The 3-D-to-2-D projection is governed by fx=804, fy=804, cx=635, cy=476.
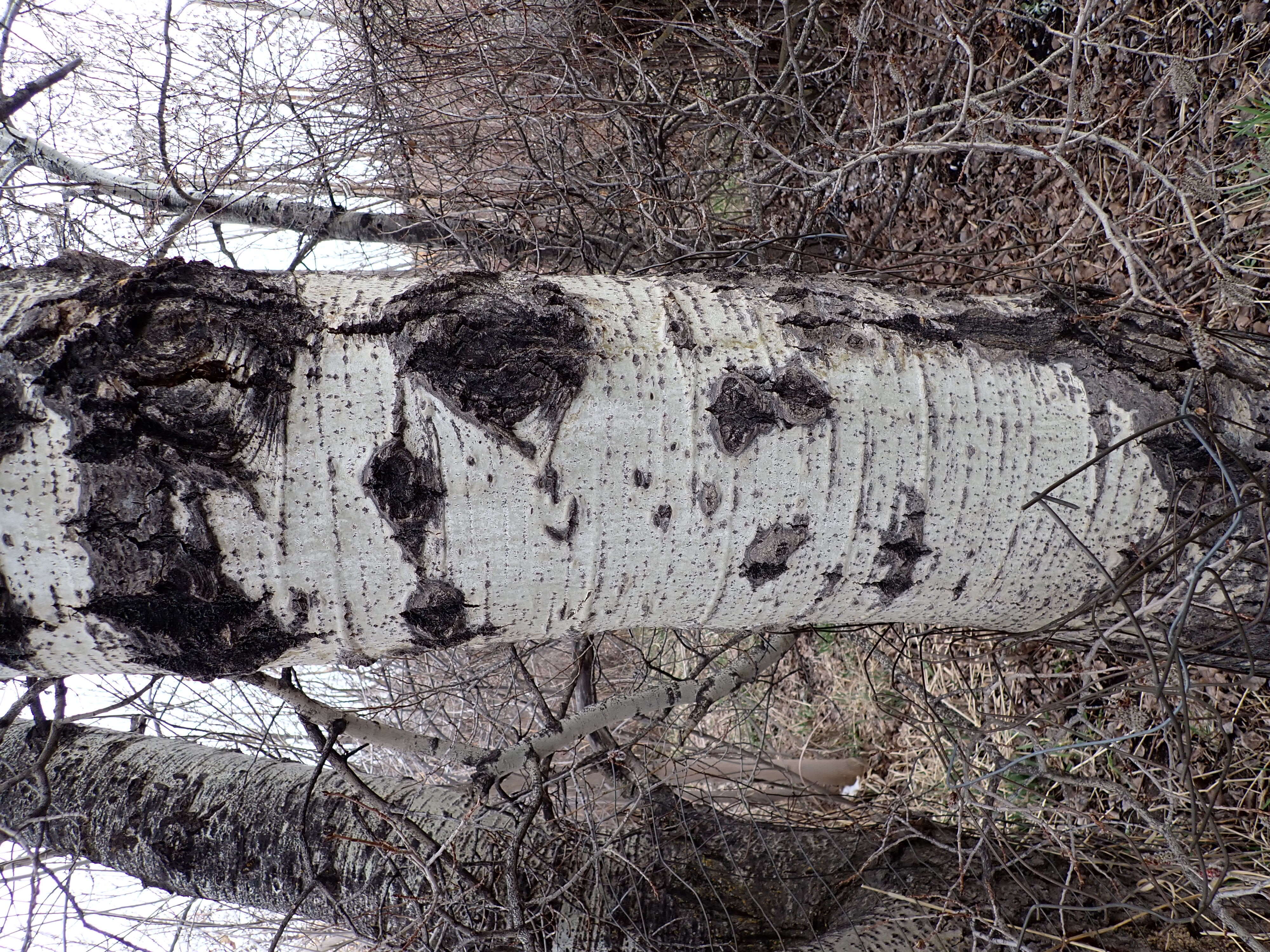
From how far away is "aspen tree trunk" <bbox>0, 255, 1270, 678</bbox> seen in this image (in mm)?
908

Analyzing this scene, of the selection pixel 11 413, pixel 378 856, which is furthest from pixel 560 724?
pixel 11 413

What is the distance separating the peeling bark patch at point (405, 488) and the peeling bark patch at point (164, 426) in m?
0.12

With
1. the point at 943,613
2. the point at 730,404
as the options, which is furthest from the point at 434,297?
the point at 943,613

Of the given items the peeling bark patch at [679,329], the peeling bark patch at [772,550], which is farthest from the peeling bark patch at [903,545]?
the peeling bark patch at [679,329]

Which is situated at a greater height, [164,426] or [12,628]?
[164,426]

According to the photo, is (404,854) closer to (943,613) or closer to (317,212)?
(943,613)

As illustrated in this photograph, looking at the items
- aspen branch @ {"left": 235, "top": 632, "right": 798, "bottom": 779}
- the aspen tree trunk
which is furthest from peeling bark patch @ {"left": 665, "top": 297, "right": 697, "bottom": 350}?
aspen branch @ {"left": 235, "top": 632, "right": 798, "bottom": 779}

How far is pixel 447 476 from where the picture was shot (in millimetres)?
993

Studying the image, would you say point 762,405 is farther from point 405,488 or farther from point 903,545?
point 405,488

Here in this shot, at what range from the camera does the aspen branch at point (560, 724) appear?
5.40 ft

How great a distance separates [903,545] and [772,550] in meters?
0.21

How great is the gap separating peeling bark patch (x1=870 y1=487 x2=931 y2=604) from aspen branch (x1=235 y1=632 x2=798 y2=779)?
794 millimetres

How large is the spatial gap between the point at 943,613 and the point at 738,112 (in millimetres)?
2965

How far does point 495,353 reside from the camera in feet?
3.33
